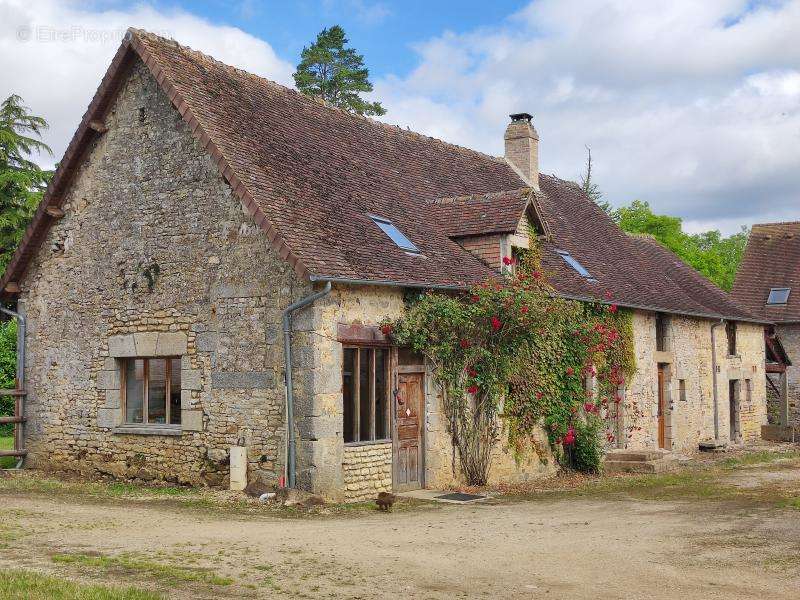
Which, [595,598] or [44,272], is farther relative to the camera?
[44,272]

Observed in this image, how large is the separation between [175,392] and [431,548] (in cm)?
657

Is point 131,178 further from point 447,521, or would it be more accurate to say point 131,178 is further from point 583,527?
point 583,527

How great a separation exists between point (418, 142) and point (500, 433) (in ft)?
26.9

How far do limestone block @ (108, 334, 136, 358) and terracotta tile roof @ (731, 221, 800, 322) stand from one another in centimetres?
2231

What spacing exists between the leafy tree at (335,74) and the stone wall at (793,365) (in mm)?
19189

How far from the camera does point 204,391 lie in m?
14.1

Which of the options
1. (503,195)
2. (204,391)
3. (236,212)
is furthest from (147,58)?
(503,195)

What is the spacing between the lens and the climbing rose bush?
14.5 meters

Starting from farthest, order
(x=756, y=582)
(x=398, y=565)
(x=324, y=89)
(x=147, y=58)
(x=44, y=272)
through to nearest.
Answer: (x=324, y=89) → (x=44, y=272) → (x=147, y=58) → (x=398, y=565) → (x=756, y=582)

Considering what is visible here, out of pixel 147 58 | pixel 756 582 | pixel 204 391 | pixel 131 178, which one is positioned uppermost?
pixel 147 58

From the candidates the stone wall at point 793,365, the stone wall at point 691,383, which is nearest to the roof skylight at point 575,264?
the stone wall at point 691,383

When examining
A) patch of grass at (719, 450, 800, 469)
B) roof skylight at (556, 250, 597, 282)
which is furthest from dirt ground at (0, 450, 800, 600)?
roof skylight at (556, 250, 597, 282)

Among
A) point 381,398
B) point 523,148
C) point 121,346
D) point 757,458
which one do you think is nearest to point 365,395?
point 381,398

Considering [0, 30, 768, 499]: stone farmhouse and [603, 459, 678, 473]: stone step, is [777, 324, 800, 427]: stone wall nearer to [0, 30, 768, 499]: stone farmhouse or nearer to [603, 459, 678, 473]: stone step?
[603, 459, 678, 473]: stone step
